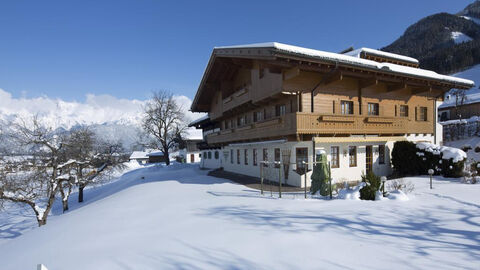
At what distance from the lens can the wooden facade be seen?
1237cm

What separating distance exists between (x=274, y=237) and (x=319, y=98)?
10.6 metres

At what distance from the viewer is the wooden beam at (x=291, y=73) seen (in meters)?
11.9

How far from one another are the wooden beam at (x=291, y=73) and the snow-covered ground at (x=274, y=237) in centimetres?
667

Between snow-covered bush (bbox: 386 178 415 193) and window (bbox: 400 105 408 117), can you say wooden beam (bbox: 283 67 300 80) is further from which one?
window (bbox: 400 105 408 117)

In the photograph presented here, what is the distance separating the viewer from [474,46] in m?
60.1

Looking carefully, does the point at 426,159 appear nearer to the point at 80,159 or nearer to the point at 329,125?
the point at 329,125

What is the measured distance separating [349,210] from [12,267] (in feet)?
28.4

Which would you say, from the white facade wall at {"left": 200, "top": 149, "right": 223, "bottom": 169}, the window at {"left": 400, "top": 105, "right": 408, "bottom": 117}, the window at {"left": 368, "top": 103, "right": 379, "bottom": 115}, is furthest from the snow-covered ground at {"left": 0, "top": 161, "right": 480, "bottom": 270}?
the white facade wall at {"left": 200, "top": 149, "right": 223, "bottom": 169}

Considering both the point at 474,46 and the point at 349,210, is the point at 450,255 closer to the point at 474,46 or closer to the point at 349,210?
the point at 349,210

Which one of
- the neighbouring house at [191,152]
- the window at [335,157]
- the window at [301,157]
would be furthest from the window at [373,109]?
the neighbouring house at [191,152]

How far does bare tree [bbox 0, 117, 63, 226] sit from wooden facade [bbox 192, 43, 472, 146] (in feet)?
41.5

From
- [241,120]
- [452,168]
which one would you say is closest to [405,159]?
[452,168]

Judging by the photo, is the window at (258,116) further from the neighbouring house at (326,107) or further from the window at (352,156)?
the window at (352,156)

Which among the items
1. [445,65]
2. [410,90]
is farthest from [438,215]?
[445,65]
